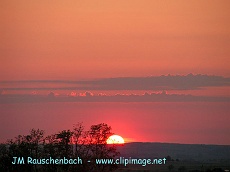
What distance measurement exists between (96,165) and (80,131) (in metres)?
9.25

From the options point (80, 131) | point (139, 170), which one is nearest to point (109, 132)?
point (80, 131)

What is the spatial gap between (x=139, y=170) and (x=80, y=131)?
23075 millimetres

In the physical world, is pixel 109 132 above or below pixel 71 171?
above

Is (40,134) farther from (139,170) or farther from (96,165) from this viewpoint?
(139,170)

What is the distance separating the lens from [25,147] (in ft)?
341

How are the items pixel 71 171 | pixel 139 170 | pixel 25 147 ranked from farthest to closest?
pixel 139 170, pixel 25 147, pixel 71 171

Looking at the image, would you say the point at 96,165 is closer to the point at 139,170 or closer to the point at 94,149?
the point at 94,149

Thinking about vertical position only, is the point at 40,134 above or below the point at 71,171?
above

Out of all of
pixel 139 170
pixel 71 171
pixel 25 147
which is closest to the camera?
pixel 71 171

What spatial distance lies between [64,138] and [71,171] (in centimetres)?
969

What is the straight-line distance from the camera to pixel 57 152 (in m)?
101

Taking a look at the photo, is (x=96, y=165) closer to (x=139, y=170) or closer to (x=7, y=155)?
(x=7, y=155)

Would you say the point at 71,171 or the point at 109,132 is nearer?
the point at 71,171

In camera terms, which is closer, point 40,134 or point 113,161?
point 113,161
